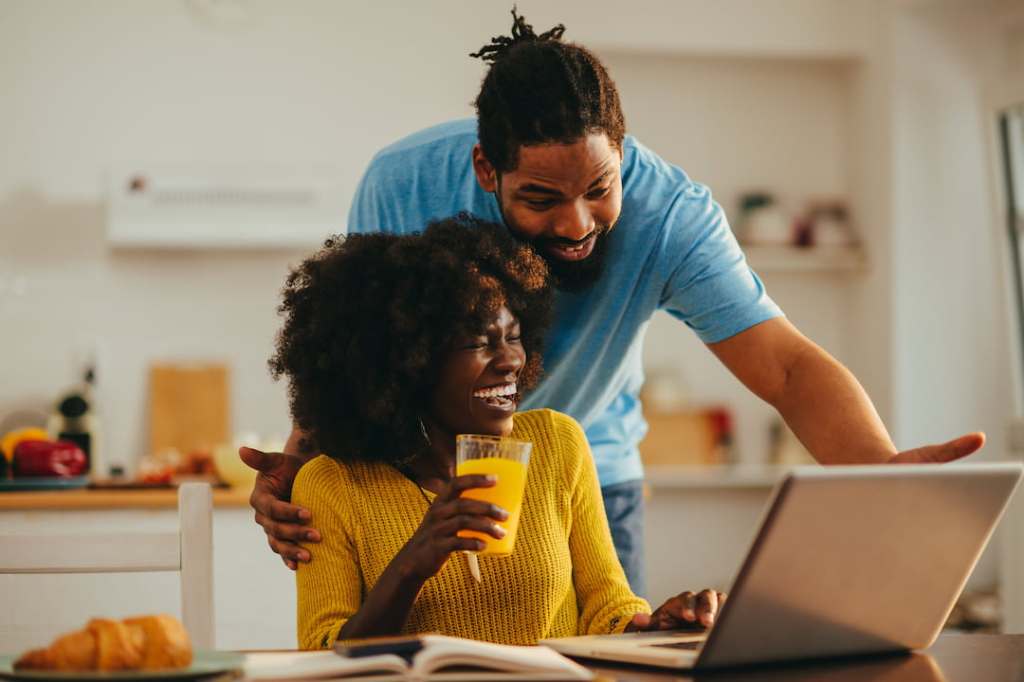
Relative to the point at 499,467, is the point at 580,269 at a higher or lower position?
higher

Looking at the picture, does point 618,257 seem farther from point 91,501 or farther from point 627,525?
point 91,501

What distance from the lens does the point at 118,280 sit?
4371 mm

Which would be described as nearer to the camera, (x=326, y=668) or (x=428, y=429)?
(x=326, y=668)

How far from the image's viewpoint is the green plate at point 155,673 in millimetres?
1048

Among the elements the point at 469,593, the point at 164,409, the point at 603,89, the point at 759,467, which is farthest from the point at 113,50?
the point at 469,593

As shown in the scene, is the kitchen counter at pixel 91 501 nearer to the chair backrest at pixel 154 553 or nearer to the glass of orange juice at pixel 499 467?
the chair backrest at pixel 154 553

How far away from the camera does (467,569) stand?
155 cm

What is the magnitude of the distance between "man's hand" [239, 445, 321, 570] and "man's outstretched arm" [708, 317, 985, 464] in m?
0.69

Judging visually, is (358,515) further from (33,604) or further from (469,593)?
(33,604)

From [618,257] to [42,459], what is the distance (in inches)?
81.1

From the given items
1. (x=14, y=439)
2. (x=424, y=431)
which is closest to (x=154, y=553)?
(x=424, y=431)

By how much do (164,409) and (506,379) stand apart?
2.96 metres

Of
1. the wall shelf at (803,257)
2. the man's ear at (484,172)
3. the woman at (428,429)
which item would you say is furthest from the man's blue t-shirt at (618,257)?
the wall shelf at (803,257)

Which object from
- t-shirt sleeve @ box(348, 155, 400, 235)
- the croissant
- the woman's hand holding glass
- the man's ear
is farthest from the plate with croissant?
t-shirt sleeve @ box(348, 155, 400, 235)
